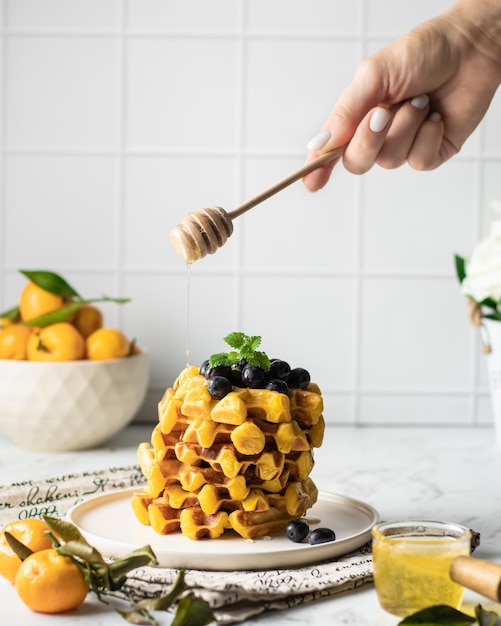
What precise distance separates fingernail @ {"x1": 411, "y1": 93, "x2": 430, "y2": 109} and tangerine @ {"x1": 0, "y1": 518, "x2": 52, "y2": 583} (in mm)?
861

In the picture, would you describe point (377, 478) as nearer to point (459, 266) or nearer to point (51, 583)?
point (459, 266)

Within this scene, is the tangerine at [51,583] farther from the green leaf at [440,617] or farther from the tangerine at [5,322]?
the tangerine at [5,322]

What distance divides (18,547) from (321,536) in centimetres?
36

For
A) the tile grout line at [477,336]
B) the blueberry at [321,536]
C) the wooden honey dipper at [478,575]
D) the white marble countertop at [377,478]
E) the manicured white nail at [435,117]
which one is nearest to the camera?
the wooden honey dipper at [478,575]

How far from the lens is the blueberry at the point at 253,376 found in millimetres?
1146

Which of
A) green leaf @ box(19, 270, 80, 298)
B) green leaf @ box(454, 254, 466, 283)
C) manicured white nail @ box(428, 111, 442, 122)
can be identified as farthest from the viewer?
green leaf @ box(454, 254, 466, 283)

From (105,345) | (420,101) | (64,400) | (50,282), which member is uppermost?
(420,101)

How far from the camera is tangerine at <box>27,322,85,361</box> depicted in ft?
5.77

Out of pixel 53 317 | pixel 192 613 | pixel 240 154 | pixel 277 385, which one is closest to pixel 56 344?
pixel 53 317

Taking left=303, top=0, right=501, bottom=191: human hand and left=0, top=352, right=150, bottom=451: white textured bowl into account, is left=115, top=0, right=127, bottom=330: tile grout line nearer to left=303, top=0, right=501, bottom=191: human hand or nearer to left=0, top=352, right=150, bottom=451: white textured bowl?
left=0, top=352, right=150, bottom=451: white textured bowl

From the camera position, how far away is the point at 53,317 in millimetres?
1794

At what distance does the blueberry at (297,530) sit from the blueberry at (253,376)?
6.9 inches

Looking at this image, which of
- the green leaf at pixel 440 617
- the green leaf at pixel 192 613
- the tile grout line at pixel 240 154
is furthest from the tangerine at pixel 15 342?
the green leaf at pixel 440 617

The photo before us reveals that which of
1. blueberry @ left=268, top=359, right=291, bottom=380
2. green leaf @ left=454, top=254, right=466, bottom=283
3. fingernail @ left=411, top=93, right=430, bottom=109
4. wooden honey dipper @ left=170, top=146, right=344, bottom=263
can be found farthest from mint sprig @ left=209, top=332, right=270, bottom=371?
green leaf @ left=454, top=254, right=466, bottom=283
